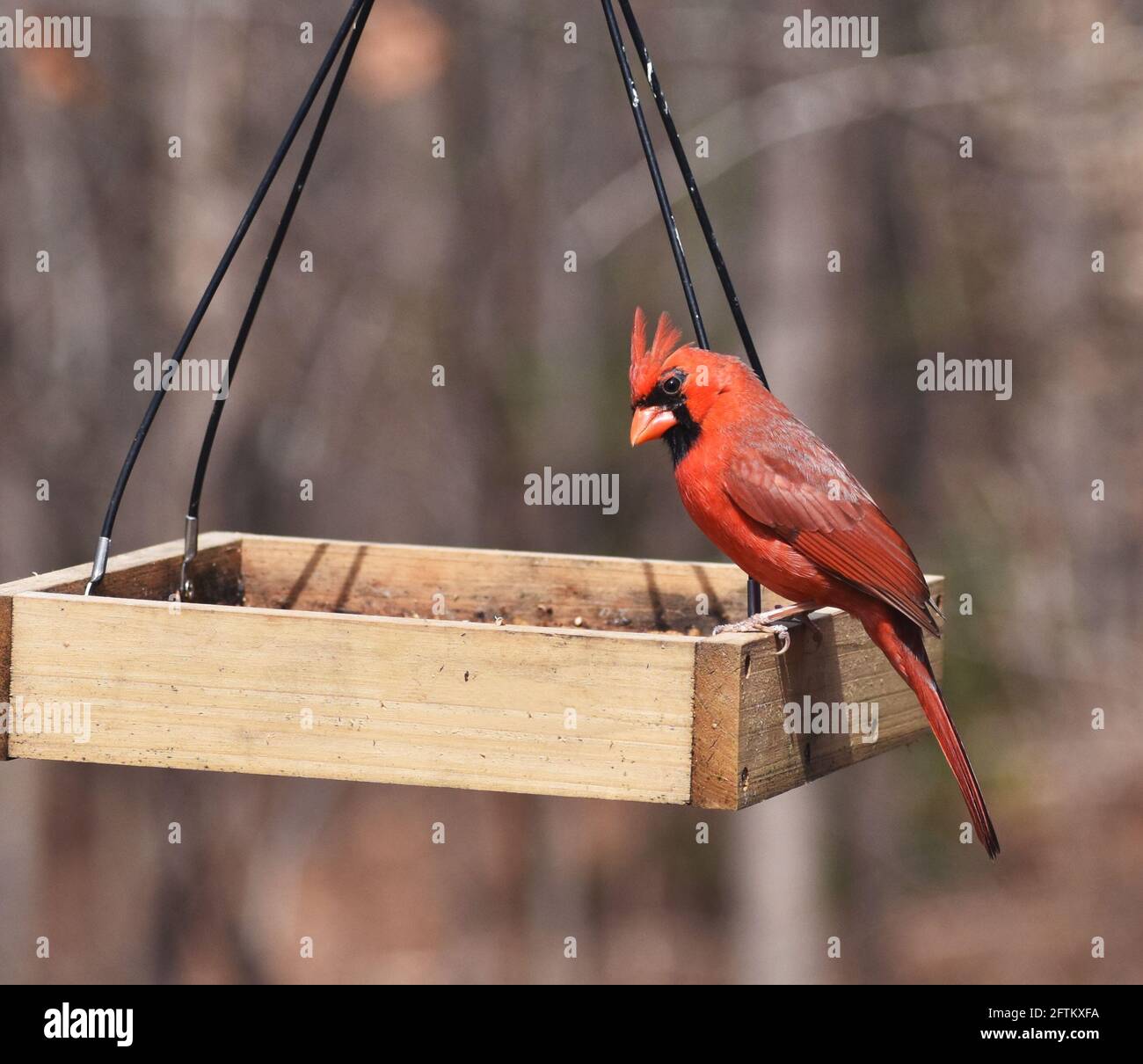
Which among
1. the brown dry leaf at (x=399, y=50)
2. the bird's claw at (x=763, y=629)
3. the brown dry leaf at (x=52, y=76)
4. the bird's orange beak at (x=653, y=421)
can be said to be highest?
the brown dry leaf at (x=399, y=50)

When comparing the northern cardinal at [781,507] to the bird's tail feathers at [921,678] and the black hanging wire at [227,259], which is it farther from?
the black hanging wire at [227,259]

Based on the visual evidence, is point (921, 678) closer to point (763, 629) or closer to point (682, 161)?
point (763, 629)

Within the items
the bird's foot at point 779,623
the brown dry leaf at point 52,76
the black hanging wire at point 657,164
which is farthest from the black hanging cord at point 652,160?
the brown dry leaf at point 52,76

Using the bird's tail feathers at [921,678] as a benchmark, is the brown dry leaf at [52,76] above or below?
above

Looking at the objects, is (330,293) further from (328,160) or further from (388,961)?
(388,961)

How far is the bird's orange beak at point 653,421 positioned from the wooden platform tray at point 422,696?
56 centimetres

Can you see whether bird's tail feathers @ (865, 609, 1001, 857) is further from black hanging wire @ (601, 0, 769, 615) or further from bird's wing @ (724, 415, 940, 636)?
black hanging wire @ (601, 0, 769, 615)

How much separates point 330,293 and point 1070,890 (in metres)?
5.32

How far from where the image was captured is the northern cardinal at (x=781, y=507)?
352 cm

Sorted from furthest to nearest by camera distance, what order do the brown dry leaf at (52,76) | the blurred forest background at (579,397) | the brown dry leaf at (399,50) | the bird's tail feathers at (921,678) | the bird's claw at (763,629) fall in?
the brown dry leaf at (399,50)
the blurred forest background at (579,397)
the brown dry leaf at (52,76)
the bird's tail feathers at (921,678)
the bird's claw at (763,629)

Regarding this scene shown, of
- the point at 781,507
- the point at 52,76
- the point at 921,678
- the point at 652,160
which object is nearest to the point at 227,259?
the point at 652,160

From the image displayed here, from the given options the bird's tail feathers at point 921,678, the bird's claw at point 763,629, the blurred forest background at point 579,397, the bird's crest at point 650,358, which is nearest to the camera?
the bird's claw at point 763,629

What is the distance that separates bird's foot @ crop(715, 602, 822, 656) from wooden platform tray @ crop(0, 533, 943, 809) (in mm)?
38

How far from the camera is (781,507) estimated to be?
3.55 m
